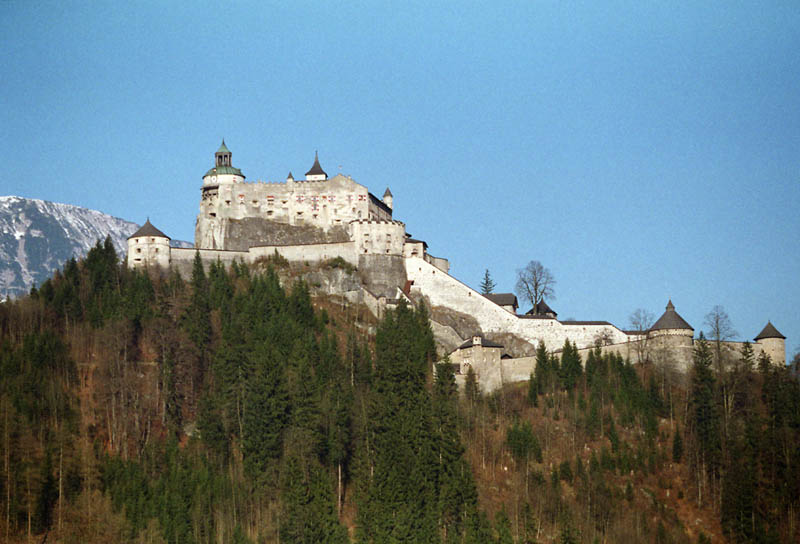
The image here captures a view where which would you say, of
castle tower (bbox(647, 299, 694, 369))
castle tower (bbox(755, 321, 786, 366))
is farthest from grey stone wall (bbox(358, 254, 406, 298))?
castle tower (bbox(755, 321, 786, 366))

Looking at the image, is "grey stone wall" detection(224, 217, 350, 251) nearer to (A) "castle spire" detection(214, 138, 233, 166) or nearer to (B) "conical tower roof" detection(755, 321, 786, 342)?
(A) "castle spire" detection(214, 138, 233, 166)

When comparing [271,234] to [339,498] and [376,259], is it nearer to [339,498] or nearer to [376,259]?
[376,259]

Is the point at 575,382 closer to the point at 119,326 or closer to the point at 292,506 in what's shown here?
the point at 292,506

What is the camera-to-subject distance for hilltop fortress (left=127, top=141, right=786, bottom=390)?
8119 centimetres

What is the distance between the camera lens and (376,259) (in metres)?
90.5

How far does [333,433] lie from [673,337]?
89.9ft

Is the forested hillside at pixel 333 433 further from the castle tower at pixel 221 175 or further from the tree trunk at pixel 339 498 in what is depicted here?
the castle tower at pixel 221 175

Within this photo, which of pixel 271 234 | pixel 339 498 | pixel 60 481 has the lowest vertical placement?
pixel 339 498

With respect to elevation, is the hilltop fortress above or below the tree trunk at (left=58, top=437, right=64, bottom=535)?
above

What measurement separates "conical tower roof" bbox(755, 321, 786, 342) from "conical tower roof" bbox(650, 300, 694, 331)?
4914 mm

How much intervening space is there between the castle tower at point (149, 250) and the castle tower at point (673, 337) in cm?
3708

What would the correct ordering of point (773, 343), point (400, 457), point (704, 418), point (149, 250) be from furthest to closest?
1. point (149, 250)
2. point (773, 343)
3. point (704, 418)
4. point (400, 457)

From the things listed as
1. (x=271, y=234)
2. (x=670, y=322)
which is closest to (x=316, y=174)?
(x=271, y=234)

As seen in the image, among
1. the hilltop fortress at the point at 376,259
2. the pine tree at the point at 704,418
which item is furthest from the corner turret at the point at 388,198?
the pine tree at the point at 704,418
